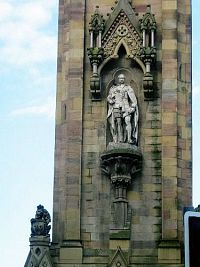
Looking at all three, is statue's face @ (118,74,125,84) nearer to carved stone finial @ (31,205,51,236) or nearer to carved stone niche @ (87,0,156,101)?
carved stone niche @ (87,0,156,101)

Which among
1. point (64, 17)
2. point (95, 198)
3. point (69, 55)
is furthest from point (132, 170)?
point (64, 17)

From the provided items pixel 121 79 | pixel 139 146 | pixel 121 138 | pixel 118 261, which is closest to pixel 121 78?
pixel 121 79

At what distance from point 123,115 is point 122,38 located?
219 cm

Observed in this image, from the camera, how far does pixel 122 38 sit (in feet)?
55.8

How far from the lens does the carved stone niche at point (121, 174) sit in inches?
628

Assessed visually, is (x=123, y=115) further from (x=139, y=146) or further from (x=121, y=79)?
(x=121, y=79)

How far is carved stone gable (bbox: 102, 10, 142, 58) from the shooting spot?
16.9 metres

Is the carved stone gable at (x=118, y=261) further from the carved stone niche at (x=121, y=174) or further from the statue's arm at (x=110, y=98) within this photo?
the statue's arm at (x=110, y=98)

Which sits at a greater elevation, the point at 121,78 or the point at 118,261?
the point at 121,78

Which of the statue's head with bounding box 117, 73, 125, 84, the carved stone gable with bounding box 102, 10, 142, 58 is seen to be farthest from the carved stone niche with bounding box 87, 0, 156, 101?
the statue's head with bounding box 117, 73, 125, 84

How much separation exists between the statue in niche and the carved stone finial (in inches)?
107

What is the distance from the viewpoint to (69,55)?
683 inches

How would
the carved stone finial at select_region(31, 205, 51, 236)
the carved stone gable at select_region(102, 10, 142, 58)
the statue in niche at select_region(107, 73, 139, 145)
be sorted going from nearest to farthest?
the carved stone finial at select_region(31, 205, 51, 236), the statue in niche at select_region(107, 73, 139, 145), the carved stone gable at select_region(102, 10, 142, 58)

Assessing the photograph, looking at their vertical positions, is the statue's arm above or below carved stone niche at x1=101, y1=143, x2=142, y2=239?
above
